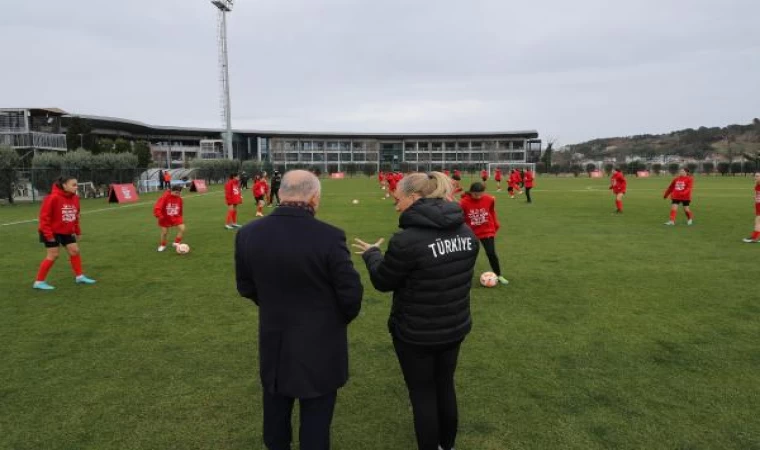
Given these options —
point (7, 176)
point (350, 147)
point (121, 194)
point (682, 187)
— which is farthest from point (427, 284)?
point (350, 147)

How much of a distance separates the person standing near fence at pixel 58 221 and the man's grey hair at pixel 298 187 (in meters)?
6.76

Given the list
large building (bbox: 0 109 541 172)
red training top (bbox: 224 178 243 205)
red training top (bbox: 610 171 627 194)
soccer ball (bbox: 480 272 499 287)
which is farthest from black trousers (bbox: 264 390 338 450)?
large building (bbox: 0 109 541 172)

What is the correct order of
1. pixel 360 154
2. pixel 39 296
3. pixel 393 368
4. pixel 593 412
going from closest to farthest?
pixel 593 412 → pixel 393 368 → pixel 39 296 → pixel 360 154

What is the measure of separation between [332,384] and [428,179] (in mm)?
1342

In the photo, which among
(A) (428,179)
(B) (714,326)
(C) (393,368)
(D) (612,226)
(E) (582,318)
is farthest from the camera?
(D) (612,226)

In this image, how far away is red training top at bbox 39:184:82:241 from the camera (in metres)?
7.65

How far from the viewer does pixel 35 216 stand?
2053cm

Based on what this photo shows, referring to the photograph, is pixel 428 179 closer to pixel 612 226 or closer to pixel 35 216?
pixel 612 226

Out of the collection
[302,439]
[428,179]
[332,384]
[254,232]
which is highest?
[428,179]

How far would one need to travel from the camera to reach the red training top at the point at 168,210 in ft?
38.4

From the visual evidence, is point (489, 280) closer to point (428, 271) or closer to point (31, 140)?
point (428, 271)

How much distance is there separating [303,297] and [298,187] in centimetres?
57

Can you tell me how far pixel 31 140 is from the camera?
→ 46219mm

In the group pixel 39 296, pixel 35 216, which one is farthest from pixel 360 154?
pixel 39 296
